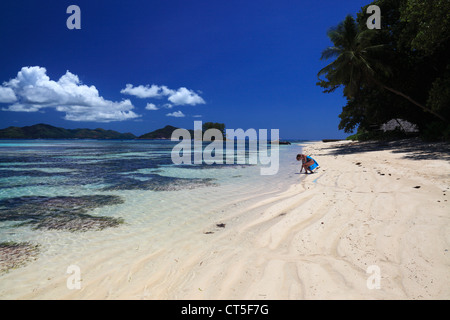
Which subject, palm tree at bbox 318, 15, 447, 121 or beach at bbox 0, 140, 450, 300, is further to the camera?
palm tree at bbox 318, 15, 447, 121

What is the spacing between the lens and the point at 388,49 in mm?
20078

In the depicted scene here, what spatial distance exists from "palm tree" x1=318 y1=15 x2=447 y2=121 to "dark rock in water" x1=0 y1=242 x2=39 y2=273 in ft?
84.0

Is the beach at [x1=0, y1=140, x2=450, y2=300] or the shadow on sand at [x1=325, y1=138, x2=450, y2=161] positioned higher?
the shadow on sand at [x1=325, y1=138, x2=450, y2=161]

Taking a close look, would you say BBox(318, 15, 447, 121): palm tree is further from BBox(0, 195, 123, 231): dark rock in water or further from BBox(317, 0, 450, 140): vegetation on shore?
BBox(0, 195, 123, 231): dark rock in water

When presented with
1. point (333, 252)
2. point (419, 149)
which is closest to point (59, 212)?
point (333, 252)

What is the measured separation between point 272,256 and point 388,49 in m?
25.7

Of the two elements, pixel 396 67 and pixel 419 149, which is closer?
pixel 419 149

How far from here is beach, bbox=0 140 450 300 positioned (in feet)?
7.94

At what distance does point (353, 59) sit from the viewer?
2120 cm

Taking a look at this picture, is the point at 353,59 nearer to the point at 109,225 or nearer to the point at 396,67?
the point at 396,67

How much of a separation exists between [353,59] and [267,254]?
24767 mm

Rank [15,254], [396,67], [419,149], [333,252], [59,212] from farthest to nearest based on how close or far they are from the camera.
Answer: [396,67], [419,149], [59,212], [15,254], [333,252]

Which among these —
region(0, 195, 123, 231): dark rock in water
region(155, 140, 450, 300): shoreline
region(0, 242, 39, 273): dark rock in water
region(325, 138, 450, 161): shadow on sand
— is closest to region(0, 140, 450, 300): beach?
region(155, 140, 450, 300): shoreline

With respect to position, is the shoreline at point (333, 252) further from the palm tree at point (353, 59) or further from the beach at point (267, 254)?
the palm tree at point (353, 59)
